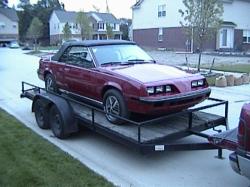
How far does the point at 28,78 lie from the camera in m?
18.0

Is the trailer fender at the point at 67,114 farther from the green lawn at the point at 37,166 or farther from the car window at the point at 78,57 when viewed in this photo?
the car window at the point at 78,57

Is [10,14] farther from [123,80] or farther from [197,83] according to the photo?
[197,83]

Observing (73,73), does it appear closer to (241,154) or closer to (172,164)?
(172,164)

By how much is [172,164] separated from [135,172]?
2.23 feet

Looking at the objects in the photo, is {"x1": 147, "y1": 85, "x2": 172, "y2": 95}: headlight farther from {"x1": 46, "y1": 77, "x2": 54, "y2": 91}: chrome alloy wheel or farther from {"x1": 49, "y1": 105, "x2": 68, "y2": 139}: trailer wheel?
{"x1": 46, "y1": 77, "x2": 54, "y2": 91}: chrome alloy wheel

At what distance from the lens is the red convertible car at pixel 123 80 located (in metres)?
6.20

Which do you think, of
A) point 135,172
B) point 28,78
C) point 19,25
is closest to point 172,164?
point 135,172

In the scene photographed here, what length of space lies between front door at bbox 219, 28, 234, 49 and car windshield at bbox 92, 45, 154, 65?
35.4 m

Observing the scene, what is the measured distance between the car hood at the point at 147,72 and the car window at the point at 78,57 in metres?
0.60

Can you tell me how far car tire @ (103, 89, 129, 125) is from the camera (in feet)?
21.4

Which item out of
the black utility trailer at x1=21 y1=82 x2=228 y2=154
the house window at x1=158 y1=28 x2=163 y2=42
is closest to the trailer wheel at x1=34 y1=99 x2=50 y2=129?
the black utility trailer at x1=21 y1=82 x2=228 y2=154

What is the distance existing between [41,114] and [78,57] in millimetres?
1453

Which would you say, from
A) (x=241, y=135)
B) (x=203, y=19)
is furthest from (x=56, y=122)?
(x=203, y=19)

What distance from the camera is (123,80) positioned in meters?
6.45
